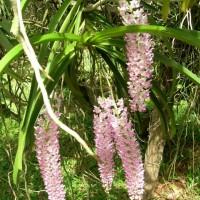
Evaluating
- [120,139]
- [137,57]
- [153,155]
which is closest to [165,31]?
[137,57]

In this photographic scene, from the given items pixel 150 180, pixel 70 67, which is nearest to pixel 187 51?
pixel 150 180

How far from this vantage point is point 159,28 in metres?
0.83

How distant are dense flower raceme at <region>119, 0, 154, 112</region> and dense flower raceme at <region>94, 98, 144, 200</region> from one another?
0.12 meters

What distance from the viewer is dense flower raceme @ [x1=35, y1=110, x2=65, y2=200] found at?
3.20 feet

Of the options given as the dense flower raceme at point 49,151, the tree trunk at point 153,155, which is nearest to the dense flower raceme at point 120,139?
the dense flower raceme at point 49,151

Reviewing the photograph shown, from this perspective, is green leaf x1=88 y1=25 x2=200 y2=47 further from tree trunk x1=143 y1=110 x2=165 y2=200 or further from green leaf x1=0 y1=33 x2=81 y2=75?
tree trunk x1=143 y1=110 x2=165 y2=200

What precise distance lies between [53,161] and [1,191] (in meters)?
2.16

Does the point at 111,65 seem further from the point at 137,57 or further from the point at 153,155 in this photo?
the point at 153,155

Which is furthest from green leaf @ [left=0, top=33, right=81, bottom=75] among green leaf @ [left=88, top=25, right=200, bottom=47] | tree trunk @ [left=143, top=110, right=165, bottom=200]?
tree trunk @ [left=143, top=110, right=165, bottom=200]

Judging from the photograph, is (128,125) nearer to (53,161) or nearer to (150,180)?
(53,161)

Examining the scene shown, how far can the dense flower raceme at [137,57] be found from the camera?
2.78 ft

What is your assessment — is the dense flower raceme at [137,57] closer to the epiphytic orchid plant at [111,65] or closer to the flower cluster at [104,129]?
the epiphytic orchid plant at [111,65]

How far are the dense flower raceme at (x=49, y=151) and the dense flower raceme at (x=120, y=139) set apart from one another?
104 mm

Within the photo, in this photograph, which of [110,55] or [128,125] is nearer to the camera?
[128,125]
